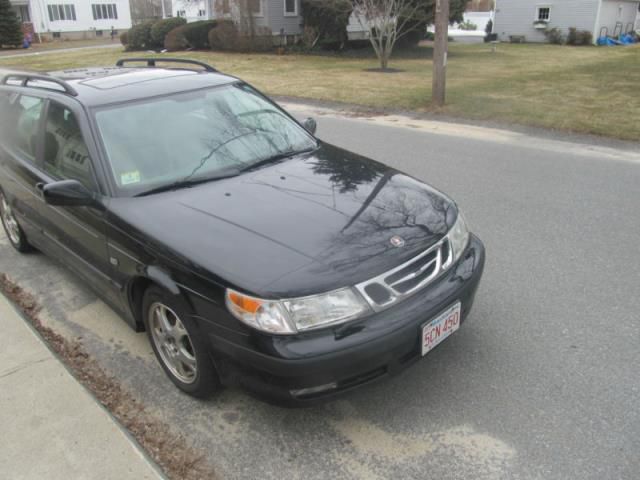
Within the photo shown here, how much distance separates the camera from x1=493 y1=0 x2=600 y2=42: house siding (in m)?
32.4

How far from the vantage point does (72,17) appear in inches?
1954

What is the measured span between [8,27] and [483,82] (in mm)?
34489

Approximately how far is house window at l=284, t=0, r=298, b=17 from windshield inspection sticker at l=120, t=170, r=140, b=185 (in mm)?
27986

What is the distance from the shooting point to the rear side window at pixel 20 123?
414cm

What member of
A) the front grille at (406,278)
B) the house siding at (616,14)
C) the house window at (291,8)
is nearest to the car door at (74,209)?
the front grille at (406,278)

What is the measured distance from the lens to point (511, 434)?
2689mm

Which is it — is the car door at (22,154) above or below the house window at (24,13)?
below

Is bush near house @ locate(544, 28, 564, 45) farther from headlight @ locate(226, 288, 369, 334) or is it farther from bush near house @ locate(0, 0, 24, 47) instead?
headlight @ locate(226, 288, 369, 334)

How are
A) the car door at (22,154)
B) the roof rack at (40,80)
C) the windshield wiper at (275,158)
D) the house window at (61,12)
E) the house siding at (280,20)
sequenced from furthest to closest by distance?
the house window at (61,12) → the house siding at (280,20) → the car door at (22,154) → the roof rack at (40,80) → the windshield wiper at (275,158)

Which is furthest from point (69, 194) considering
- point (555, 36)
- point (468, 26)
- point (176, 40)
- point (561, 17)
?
point (468, 26)

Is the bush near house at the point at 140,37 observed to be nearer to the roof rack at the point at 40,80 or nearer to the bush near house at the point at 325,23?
the bush near house at the point at 325,23

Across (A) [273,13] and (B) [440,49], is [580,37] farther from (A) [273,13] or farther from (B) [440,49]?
(B) [440,49]

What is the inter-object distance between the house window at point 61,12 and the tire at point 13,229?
50663mm

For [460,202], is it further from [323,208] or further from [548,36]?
[548,36]
